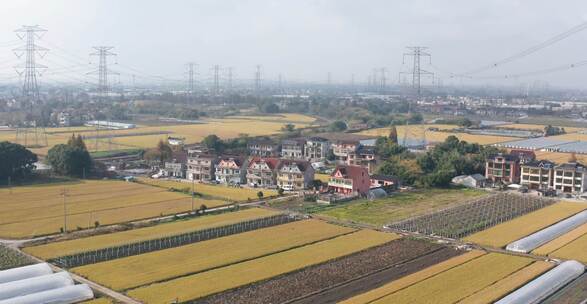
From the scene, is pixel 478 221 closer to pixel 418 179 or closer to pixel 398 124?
pixel 418 179

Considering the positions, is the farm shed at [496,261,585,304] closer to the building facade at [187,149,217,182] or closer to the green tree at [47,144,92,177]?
the building facade at [187,149,217,182]

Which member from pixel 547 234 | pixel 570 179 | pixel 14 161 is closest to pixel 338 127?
pixel 570 179

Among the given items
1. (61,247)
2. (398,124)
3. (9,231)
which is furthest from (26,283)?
(398,124)

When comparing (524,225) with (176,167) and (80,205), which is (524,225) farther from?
(176,167)

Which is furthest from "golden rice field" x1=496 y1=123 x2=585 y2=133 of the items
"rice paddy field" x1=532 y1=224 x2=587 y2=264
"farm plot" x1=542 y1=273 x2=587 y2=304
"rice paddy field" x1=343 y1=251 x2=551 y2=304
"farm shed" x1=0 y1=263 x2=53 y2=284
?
"farm shed" x1=0 y1=263 x2=53 y2=284

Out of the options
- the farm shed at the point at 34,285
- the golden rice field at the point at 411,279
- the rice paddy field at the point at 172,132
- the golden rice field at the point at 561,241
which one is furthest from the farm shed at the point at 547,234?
the rice paddy field at the point at 172,132
